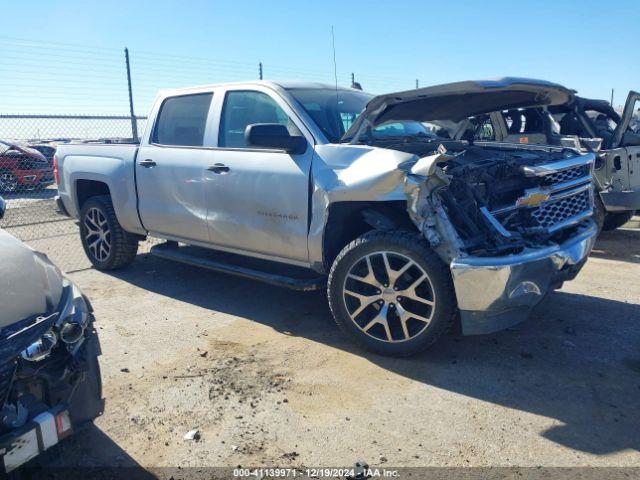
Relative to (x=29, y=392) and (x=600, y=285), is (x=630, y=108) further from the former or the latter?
(x=29, y=392)

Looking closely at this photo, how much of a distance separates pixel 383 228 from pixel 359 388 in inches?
43.2

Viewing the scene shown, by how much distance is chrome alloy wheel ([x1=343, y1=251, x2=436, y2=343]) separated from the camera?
3.62 m

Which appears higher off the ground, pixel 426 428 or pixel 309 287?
pixel 309 287

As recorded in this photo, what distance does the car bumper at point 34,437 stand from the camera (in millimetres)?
2070

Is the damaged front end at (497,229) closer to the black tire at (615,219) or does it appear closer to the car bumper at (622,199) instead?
the car bumper at (622,199)


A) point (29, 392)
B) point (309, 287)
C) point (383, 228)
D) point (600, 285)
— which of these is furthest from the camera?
point (600, 285)

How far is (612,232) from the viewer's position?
8.05m

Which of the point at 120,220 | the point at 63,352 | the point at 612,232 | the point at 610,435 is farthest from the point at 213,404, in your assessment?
the point at 612,232

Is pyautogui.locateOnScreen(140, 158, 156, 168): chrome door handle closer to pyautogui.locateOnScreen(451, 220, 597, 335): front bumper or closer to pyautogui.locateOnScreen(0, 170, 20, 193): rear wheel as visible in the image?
pyautogui.locateOnScreen(451, 220, 597, 335): front bumper

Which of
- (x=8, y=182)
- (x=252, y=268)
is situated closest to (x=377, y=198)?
(x=252, y=268)

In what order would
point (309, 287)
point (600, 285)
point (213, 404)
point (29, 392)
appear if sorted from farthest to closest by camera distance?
point (600, 285) → point (309, 287) → point (213, 404) → point (29, 392)

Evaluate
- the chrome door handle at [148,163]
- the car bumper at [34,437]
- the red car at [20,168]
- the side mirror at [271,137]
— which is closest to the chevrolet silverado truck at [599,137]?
the side mirror at [271,137]

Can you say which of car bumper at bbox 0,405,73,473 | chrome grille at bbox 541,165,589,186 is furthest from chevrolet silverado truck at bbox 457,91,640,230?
car bumper at bbox 0,405,73,473

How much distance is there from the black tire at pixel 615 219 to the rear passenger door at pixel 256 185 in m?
→ 5.30
